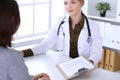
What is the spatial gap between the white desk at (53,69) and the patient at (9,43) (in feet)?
2.22

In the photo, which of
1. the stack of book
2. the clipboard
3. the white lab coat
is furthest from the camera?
the stack of book

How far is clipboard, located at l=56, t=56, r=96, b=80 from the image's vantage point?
188 cm

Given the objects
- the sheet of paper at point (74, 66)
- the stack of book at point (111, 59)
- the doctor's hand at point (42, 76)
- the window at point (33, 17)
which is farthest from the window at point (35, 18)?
the doctor's hand at point (42, 76)

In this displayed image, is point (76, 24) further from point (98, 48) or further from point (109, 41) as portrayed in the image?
point (109, 41)

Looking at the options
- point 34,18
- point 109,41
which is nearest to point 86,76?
point 109,41

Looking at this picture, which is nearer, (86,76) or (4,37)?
(4,37)

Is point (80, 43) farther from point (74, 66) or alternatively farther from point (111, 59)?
point (111, 59)

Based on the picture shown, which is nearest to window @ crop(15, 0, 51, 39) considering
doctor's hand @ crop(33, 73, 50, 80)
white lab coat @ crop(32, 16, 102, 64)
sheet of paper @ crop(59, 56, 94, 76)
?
white lab coat @ crop(32, 16, 102, 64)

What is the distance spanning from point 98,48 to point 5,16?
1341mm

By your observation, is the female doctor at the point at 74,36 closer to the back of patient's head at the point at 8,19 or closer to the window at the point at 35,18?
the window at the point at 35,18

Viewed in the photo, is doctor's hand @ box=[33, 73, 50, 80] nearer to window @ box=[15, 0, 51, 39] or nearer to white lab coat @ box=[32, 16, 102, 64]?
white lab coat @ box=[32, 16, 102, 64]

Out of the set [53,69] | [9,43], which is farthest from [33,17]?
[9,43]

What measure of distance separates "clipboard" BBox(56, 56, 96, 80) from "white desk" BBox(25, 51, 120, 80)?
36mm

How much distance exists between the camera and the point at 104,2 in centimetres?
373
